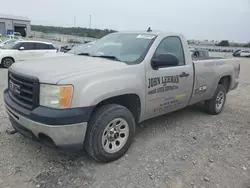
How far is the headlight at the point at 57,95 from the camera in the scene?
108 inches

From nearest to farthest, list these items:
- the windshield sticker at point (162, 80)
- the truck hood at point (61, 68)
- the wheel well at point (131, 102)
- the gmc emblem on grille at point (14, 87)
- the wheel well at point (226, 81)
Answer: the truck hood at point (61, 68)
the gmc emblem on grille at point (14, 87)
the wheel well at point (131, 102)
the windshield sticker at point (162, 80)
the wheel well at point (226, 81)

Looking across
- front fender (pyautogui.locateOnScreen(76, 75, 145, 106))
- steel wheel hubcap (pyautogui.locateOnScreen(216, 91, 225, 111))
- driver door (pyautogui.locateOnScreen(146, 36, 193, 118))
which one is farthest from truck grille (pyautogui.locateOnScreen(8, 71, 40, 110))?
steel wheel hubcap (pyautogui.locateOnScreen(216, 91, 225, 111))

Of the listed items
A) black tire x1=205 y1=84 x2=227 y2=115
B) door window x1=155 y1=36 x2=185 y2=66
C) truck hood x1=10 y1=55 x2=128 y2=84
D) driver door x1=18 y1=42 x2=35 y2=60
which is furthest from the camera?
driver door x1=18 y1=42 x2=35 y2=60

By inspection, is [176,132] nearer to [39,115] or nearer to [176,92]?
[176,92]

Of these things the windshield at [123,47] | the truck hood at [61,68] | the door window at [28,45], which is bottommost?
the truck hood at [61,68]

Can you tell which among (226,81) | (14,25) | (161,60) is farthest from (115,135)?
(14,25)

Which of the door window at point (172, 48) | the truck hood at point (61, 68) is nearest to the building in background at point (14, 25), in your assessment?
the door window at point (172, 48)

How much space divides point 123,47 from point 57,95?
1.68 metres

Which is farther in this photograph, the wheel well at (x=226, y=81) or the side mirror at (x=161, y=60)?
the wheel well at (x=226, y=81)

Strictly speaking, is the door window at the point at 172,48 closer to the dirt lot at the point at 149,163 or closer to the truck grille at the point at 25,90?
the dirt lot at the point at 149,163

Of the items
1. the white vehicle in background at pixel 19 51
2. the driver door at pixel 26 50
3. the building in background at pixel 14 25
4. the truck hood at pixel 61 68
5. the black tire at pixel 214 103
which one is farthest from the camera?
the building in background at pixel 14 25

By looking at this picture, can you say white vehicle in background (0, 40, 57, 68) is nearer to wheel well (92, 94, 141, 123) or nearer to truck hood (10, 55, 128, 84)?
truck hood (10, 55, 128, 84)

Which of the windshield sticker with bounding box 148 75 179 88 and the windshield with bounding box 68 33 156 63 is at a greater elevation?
the windshield with bounding box 68 33 156 63

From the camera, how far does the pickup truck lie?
9.16ft
